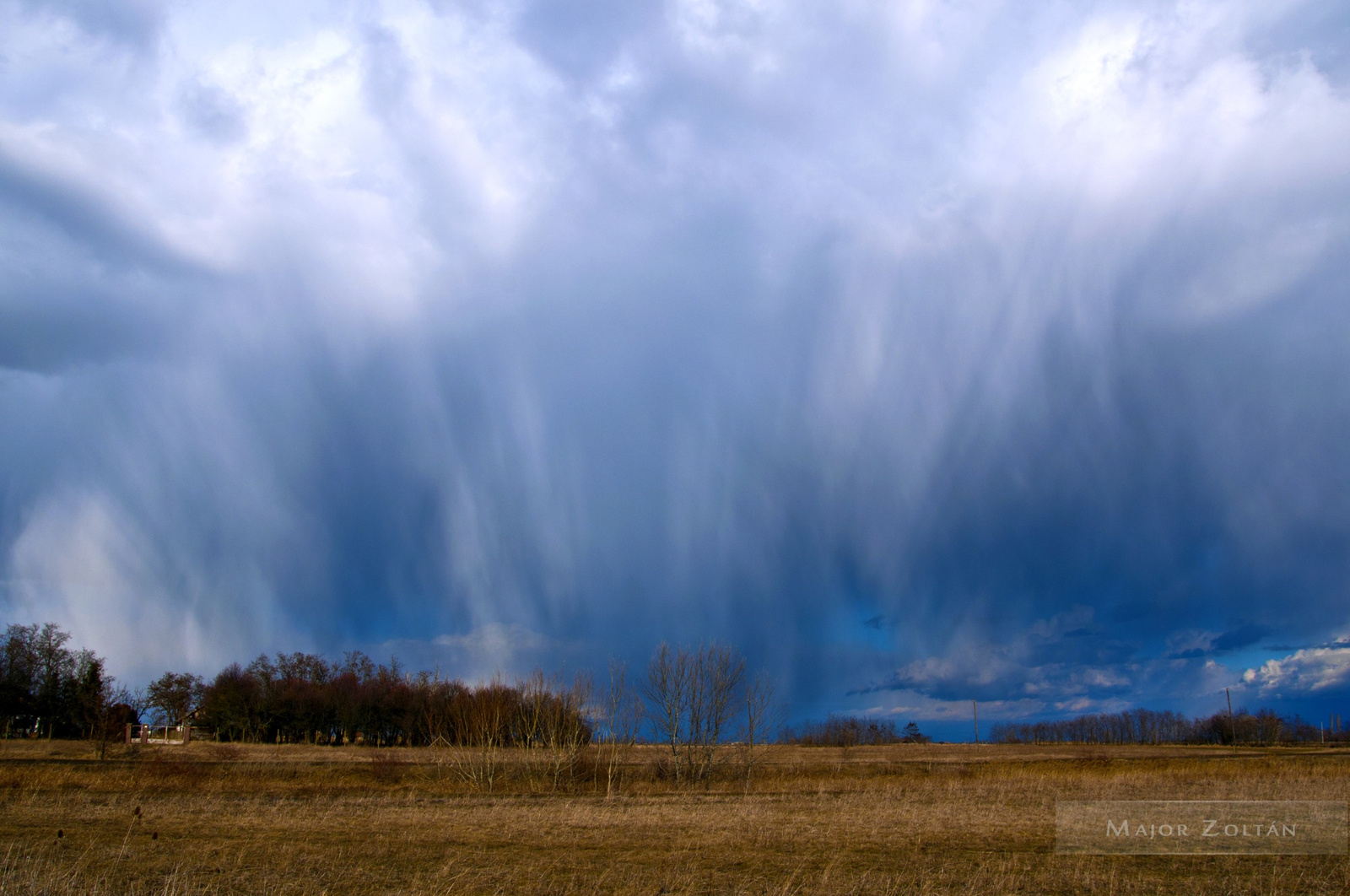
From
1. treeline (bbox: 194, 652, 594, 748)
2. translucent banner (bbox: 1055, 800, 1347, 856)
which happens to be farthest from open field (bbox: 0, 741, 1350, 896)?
treeline (bbox: 194, 652, 594, 748)

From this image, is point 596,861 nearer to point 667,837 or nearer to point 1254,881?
point 667,837

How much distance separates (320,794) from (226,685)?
92.6 metres

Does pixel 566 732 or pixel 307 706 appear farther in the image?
→ pixel 307 706

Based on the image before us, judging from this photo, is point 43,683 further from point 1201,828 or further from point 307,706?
point 1201,828

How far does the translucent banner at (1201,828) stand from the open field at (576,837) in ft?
3.71

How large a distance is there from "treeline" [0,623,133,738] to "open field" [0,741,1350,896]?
222ft

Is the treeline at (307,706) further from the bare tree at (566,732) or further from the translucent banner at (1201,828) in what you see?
the translucent banner at (1201,828)

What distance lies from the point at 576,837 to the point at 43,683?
120m

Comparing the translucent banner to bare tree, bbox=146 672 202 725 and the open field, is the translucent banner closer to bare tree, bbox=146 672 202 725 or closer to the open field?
the open field

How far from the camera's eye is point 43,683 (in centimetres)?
10856

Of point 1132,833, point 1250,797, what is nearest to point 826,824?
point 1132,833

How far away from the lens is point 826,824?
27719mm

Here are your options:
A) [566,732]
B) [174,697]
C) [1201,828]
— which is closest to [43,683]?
[174,697]

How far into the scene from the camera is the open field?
16.8 m
